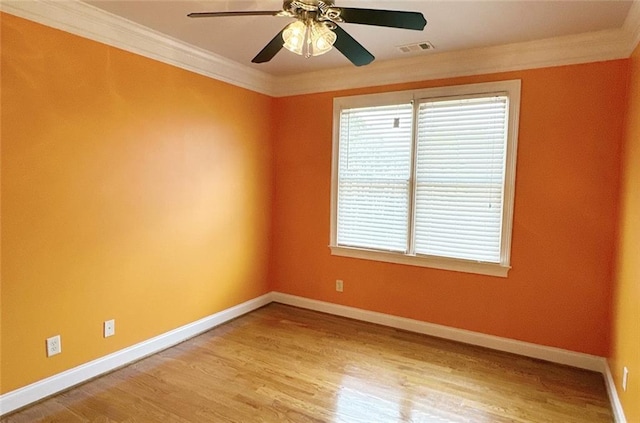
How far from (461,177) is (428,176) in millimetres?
288

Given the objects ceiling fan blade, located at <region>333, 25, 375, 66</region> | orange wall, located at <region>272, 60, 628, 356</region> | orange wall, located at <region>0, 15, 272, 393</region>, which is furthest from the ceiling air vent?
orange wall, located at <region>0, 15, 272, 393</region>

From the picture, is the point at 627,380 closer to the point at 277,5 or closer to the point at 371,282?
the point at 371,282

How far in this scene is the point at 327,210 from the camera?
4.12 metres

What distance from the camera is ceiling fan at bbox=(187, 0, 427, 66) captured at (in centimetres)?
177

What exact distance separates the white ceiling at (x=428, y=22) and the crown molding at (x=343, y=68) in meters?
0.08

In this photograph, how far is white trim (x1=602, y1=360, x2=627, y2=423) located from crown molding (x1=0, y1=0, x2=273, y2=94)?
3.85m

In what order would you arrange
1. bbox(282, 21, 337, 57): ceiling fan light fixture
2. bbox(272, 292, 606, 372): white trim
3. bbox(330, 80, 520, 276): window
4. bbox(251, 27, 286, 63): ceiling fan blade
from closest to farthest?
bbox(282, 21, 337, 57): ceiling fan light fixture
bbox(251, 27, 286, 63): ceiling fan blade
bbox(272, 292, 606, 372): white trim
bbox(330, 80, 520, 276): window

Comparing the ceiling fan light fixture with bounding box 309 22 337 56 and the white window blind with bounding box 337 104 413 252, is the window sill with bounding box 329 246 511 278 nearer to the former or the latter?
the white window blind with bounding box 337 104 413 252

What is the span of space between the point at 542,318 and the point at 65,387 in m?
3.53

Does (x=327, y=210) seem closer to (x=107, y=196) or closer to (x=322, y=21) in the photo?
(x=107, y=196)

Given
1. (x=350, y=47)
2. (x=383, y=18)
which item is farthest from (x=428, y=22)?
(x=383, y=18)

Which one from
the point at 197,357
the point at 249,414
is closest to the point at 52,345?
the point at 197,357

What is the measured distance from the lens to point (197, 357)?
311cm

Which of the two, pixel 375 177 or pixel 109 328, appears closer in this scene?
pixel 109 328
